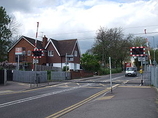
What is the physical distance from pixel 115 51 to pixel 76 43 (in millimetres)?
16560

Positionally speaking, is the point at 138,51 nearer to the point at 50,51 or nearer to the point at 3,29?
the point at 3,29

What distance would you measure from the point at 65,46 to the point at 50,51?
3.43 m

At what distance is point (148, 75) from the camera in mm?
21859

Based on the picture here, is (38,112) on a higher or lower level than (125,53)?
lower

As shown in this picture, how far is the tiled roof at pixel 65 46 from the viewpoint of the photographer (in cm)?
4456

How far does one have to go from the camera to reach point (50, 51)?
45.4 meters

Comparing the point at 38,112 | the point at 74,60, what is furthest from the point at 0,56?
the point at 38,112

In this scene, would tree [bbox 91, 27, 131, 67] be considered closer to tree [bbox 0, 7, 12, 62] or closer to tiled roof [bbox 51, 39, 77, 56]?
tiled roof [bbox 51, 39, 77, 56]

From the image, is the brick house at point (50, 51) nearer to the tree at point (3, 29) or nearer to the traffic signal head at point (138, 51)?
the tree at point (3, 29)

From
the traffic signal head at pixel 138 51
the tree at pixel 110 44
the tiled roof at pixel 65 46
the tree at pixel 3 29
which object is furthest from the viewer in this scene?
the tree at pixel 110 44

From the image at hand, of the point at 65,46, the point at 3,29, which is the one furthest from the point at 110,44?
the point at 3,29

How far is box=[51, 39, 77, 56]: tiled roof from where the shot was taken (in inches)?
1754

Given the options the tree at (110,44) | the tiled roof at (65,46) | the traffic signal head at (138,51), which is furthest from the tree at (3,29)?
the tree at (110,44)

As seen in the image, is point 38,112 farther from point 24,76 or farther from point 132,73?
point 132,73
